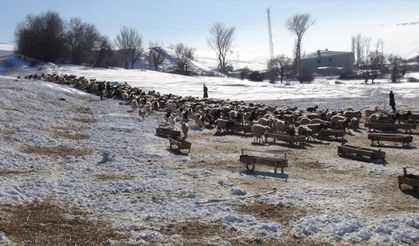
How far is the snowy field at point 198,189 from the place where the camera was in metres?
12.4

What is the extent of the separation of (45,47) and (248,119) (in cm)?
6104

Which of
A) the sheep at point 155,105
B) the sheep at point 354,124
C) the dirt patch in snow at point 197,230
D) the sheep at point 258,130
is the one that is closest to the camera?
the dirt patch in snow at point 197,230

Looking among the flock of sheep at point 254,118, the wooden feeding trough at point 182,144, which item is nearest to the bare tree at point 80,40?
the flock of sheep at point 254,118

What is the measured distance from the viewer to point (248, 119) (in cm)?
3142

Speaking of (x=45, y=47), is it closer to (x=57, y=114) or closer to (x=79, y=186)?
(x=57, y=114)

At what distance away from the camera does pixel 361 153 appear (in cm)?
2081

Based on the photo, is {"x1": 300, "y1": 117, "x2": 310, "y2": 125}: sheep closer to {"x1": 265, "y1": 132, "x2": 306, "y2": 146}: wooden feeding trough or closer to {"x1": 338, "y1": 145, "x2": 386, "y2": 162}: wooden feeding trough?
{"x1": 265, "y1": 132, "x2": 306, "y2": 146}: wooden feeding trough

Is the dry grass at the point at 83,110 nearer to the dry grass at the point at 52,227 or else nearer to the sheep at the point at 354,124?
the sheep at the point at 354,124

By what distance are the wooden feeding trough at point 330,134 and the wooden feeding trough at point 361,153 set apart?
382 centimetres

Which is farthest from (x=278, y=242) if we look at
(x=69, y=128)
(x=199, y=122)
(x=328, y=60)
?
(x=328, y=60)

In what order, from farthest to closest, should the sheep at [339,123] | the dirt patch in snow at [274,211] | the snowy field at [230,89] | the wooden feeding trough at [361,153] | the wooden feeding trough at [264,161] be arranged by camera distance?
the snowy field at [230,89], the sheep at [339,123], the wooden feeding trough at [361,153], the wooden feeding trough at [264,161], the dirt patch in snow at [274,211]

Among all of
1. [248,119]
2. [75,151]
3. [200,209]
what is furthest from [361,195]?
[248,119]

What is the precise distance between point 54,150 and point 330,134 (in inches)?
524

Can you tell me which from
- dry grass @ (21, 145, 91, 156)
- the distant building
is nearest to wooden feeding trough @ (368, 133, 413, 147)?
dry grass @ (21, 145, 91, 156)
